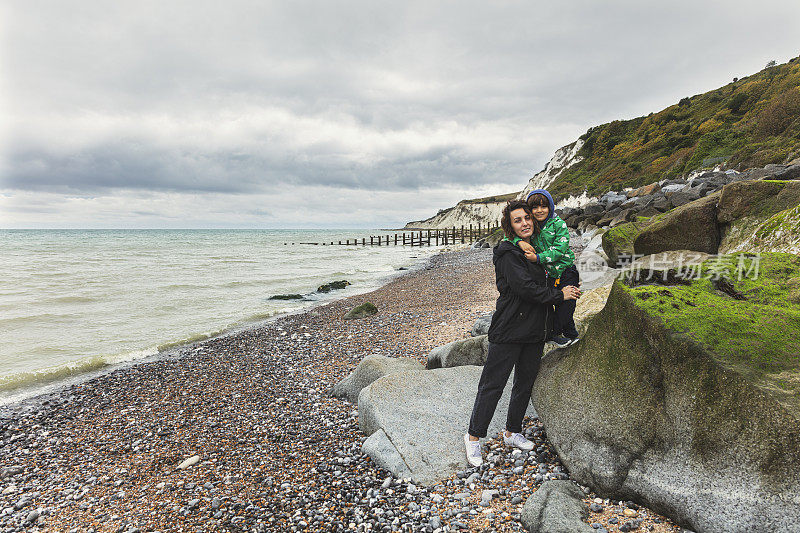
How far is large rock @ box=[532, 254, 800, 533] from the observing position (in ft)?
9.35

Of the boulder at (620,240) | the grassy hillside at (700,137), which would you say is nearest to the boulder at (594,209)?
the grassy hillside at (700,137)

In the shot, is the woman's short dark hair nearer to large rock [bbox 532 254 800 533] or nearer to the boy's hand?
the boy's hand

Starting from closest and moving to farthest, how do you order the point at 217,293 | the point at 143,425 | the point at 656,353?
the point at 656,353 < the point at 143,425 < the point at 217,293

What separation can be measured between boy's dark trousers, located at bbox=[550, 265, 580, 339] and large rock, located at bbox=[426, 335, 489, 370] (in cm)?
222

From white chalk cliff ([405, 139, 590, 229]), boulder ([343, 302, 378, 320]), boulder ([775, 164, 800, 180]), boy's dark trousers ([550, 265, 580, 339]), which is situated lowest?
boulder ([343, 302, 378, 320])

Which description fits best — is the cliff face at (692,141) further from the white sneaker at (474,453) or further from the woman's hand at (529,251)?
the white sneaker at (474,453)

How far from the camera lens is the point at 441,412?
214 inches

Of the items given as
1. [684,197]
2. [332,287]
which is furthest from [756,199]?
[332,287]

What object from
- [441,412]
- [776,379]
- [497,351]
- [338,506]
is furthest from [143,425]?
[776,379]

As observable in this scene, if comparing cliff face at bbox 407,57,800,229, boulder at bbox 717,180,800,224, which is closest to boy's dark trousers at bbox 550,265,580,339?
boulder at bbox 717,180,800,224

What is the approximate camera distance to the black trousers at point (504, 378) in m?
4.45

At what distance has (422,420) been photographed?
5.25m

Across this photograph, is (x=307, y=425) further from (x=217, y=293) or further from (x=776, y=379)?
(x=217, y=293)

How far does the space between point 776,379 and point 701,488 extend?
100cm
